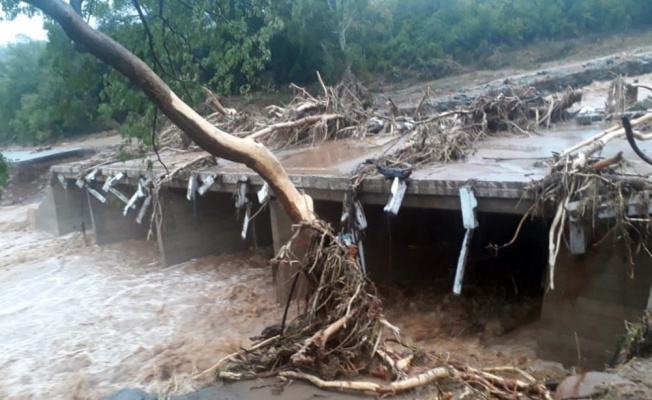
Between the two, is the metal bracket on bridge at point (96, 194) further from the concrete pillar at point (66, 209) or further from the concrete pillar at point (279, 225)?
the concrete pillar at point (279, 225)

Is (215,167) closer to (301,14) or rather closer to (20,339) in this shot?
(20,339)

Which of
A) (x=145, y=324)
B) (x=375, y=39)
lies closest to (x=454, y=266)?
(x=145, y=324)

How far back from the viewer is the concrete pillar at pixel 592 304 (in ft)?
18.6

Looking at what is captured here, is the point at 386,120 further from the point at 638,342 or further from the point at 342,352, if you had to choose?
the point at 638,342

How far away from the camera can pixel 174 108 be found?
5078 millimetres

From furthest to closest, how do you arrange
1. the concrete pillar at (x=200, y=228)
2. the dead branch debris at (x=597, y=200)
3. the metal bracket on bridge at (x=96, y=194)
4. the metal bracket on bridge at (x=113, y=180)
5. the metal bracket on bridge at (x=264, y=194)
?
the metal bracket on bridge at (x=96, y=194) → the metal bracket on bridge at (x=113, y=180) → the concrete pillar at (x=200, y=228) → the metal bracket on bridge at (x=264, y=194) → the dead branch debris at (x=597, y=200)

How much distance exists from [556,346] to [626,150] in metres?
3.29

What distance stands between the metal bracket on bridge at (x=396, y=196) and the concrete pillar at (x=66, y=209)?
37.9 feet

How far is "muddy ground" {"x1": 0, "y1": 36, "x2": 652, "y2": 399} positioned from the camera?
6.98 m

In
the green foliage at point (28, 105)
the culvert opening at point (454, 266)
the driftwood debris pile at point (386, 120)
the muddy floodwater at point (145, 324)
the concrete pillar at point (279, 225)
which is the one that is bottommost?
the muddy floodwater at point (145, 324)

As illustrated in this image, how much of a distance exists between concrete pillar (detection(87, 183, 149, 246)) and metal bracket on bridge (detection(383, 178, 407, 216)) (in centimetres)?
877

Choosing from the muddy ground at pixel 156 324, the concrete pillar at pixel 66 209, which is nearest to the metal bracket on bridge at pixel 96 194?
the muddy ground at pixel 156 324

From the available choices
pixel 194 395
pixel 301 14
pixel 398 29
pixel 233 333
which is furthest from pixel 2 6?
pixel 398 29

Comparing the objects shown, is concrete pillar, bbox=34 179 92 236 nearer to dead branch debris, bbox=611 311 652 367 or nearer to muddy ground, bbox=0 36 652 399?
muddy ground, bbox=0 36 652 399
